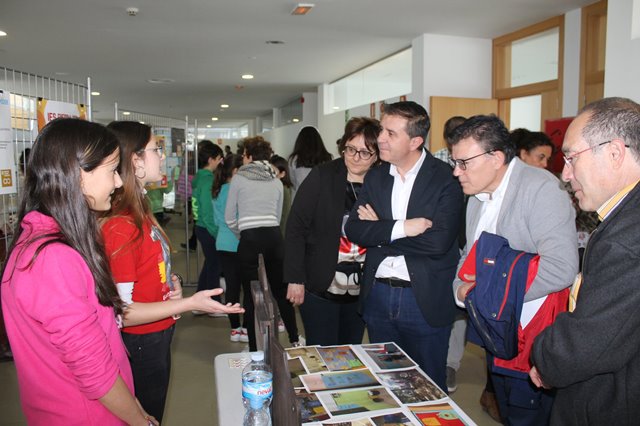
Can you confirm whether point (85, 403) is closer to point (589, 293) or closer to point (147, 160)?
point (147, 160)

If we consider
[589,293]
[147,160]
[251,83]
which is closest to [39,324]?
[147,160]

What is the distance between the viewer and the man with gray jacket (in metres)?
1.62

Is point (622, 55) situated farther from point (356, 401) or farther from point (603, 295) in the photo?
point (356, 401)

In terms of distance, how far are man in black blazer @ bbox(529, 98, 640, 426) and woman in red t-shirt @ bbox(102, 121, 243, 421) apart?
3.18 ft

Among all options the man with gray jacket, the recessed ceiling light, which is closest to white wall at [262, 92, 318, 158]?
the recessed ceiling light

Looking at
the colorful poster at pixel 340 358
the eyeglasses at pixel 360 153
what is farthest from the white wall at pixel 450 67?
the colorful poster at pixel 340 358

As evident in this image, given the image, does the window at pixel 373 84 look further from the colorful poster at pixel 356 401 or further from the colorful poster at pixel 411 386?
the colorful poster at pixel 356 401

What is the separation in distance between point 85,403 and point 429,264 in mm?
1342

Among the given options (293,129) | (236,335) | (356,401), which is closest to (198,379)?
(236,335)

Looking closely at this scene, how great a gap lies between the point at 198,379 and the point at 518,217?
254 centimetres

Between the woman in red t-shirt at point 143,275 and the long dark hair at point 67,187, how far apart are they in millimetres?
330

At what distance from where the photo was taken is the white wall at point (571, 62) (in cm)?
511

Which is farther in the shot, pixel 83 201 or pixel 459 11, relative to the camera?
pixel 459 11

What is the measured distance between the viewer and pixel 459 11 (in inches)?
205
